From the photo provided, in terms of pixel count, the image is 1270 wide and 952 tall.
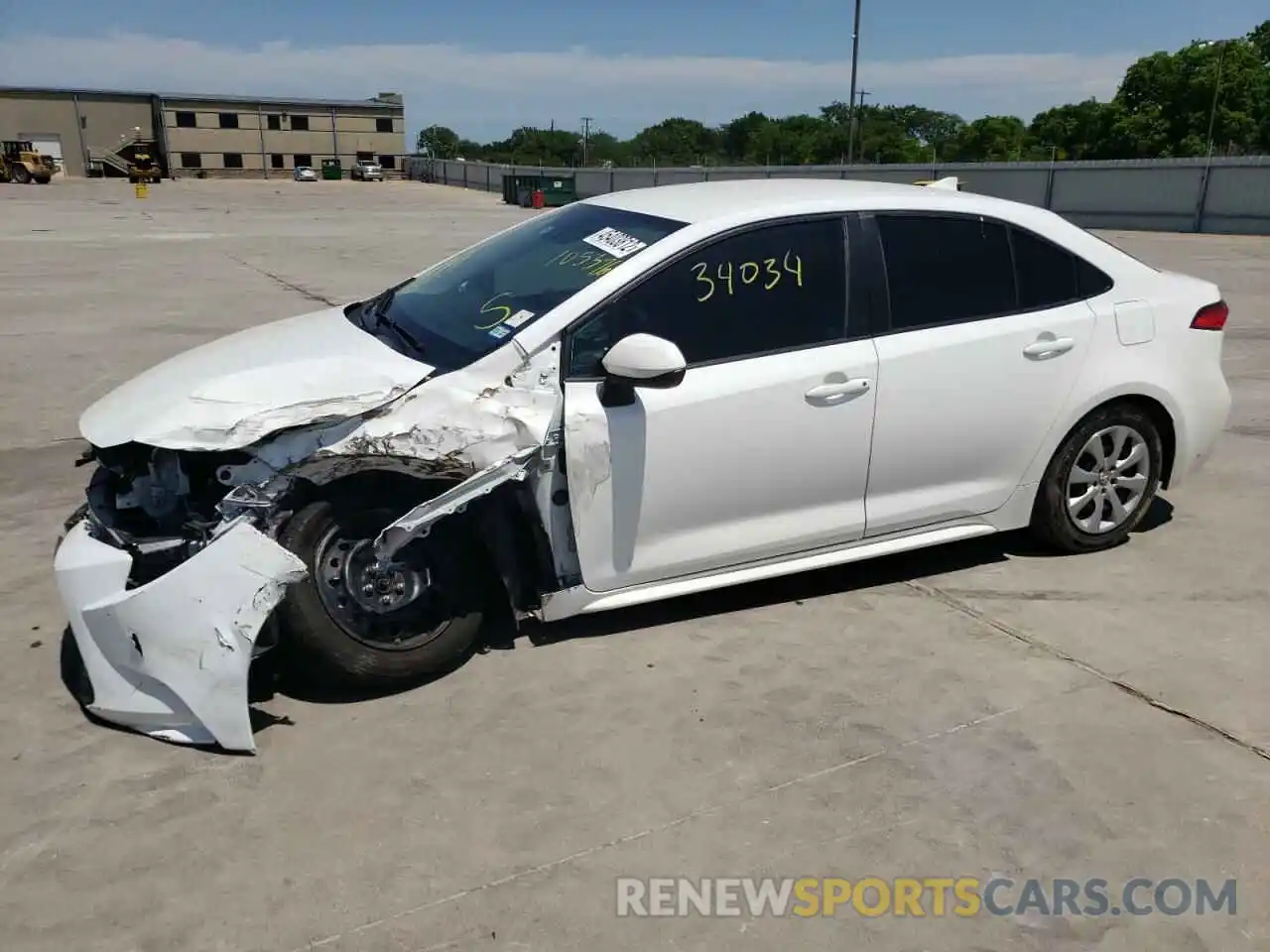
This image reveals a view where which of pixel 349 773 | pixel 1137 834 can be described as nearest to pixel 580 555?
pixel 349 773

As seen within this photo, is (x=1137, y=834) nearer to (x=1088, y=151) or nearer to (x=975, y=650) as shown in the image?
(x=975, y=650)

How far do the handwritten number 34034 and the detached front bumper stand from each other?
1.78 metres

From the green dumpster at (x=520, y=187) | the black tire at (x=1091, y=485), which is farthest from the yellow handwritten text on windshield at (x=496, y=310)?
the green dumpster at (x=520, y=187)

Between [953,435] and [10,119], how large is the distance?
87785mm

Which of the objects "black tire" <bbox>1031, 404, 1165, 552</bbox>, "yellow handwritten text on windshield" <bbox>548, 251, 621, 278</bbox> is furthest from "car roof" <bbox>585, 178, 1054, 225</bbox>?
"black tire" <bbox>1031, 404, 1165, 552</bbox>

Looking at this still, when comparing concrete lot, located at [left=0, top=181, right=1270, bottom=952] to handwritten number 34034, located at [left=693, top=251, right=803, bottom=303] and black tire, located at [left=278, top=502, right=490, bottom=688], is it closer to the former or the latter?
black tire, located at [left=278, top=502, right=490, bottom=688]

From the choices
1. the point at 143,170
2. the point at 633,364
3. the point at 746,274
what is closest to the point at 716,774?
the point at 633,364

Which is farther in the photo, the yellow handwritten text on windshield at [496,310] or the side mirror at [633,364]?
the yellow handwritten text on windshield at [496,310]

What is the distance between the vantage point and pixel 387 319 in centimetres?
409

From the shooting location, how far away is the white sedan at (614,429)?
3.15 m

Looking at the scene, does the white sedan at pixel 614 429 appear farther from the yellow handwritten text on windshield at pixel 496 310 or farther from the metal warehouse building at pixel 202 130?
the metal warehouse building at pixel 202 130

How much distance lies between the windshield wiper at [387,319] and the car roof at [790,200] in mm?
1043

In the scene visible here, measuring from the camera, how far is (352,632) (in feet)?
11.0

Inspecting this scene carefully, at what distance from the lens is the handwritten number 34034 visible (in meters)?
3.70
